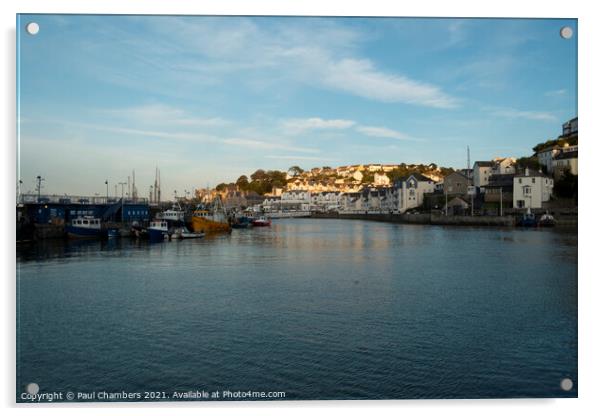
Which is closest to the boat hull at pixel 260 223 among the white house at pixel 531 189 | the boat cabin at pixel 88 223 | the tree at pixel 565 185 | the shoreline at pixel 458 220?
the shoreline at pixel 458 220

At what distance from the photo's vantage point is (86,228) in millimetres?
16531

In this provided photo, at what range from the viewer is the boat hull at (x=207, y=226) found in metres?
22.1

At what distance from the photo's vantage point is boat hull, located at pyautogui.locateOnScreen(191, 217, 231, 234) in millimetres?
22125

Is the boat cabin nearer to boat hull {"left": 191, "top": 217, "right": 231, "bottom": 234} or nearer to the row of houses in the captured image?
boat hull {"left": 191, "top": 217, "right": 231, "bottom": 234}

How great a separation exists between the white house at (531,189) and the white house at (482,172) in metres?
4.79

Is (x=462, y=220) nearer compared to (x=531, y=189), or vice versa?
(x=531, y=189)

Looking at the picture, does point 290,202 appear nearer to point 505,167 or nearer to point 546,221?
point 505,167

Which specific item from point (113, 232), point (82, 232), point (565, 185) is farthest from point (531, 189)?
point (82, 232)

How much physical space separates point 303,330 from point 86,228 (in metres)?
13.0

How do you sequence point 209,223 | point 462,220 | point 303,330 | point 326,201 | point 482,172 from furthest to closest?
point 326,201 < point 482,172 < point 462,220 < point 209,223 < point 303,330

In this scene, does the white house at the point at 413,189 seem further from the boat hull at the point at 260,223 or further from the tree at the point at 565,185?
the tree at the point at 565,185

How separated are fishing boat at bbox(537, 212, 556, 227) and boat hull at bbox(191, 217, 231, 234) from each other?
1337 cm

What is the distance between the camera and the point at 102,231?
17.3 metres

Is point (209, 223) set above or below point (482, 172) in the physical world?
below
